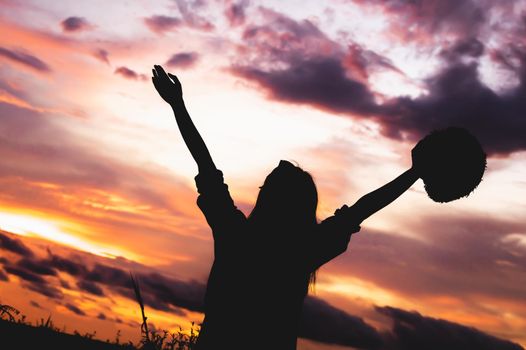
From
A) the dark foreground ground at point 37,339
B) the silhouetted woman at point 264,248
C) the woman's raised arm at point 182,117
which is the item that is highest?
the woman's raised arm at point 182,117

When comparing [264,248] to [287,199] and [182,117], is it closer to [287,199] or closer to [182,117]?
[287,199]

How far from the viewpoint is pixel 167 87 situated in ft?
10.9

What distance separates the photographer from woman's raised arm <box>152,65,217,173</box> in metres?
Result: 3.03

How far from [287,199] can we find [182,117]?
78cm

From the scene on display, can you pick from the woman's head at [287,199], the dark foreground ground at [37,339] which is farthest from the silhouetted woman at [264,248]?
the dark foreground ground at [37,339]

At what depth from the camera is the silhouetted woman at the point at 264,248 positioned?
290cm

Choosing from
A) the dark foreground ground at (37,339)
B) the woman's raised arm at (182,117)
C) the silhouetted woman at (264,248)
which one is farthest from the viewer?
the dark foreground ground at (37,339)

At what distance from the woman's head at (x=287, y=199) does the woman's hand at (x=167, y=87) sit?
0.74m

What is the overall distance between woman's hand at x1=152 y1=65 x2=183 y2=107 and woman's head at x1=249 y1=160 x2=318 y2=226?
0.74 m

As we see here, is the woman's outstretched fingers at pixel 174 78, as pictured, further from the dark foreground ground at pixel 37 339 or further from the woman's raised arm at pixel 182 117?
the dark foreground ground at pixel 37 339

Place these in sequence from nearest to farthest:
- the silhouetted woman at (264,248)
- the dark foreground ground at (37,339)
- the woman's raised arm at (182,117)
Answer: the silhouetted woman at (264,248), the woman's raised arm at (182,117), the dark foreground ground at (37,339)

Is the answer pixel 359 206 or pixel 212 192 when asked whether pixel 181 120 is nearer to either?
pixel 212 192

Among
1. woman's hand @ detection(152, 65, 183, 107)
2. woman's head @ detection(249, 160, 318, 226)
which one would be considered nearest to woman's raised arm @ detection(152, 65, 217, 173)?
woman's hand @ detection(152, 65, 183, 107)

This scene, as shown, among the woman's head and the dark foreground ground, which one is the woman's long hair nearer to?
the woman's head
